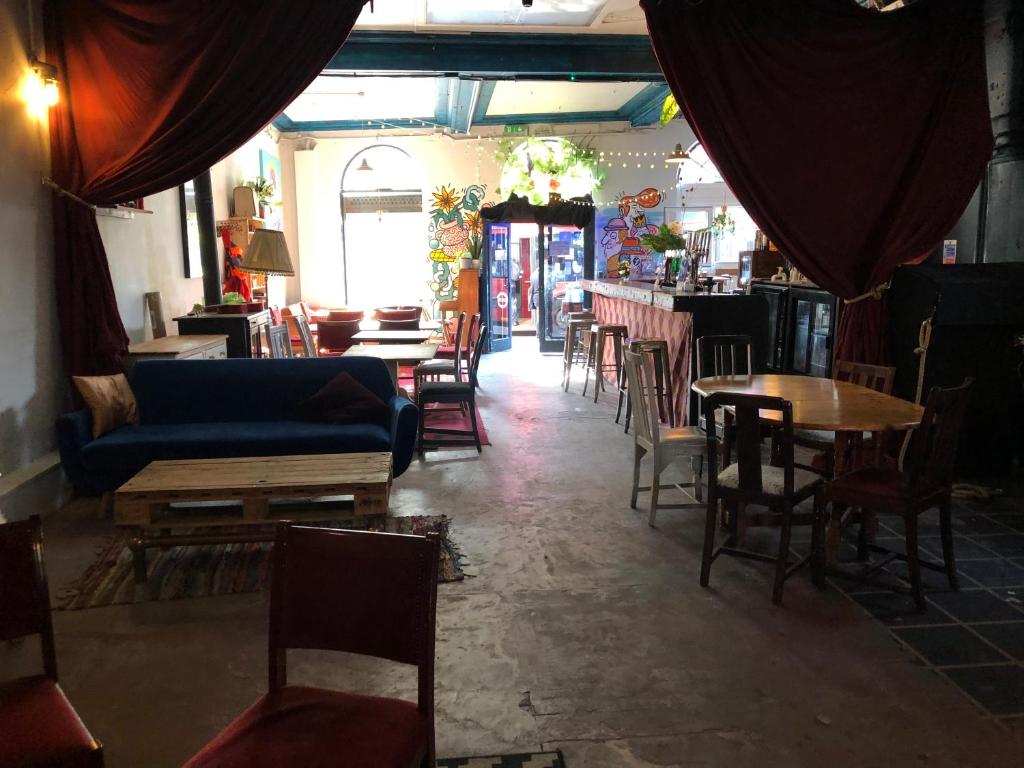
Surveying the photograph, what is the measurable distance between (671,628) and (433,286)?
32.0 ft

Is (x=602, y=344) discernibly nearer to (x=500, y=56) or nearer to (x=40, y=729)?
(x=500, y=56)

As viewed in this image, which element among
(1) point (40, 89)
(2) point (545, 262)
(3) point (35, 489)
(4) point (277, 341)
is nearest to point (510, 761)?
(3) point (35, 489)

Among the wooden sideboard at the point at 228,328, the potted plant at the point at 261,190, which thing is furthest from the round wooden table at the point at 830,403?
the potted plant at the point at 261,190

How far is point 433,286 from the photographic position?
487 inches

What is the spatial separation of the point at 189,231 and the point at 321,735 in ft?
21.8

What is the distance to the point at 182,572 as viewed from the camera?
3734 millimetres

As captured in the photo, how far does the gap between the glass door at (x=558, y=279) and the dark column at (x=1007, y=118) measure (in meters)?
6.97

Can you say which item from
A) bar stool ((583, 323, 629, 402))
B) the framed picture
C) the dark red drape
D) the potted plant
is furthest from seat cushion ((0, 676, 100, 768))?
the potted plant

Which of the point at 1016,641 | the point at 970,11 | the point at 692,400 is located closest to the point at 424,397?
the point at 692,400

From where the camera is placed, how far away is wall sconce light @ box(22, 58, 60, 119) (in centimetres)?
461

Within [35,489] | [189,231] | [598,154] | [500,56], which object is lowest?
[35,489]

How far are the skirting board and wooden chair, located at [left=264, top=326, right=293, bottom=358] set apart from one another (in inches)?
93.1

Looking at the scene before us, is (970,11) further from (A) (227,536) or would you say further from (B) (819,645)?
(A) (227,536)

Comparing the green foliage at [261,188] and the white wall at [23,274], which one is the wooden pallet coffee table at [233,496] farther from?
the green foliage at [261,188]
